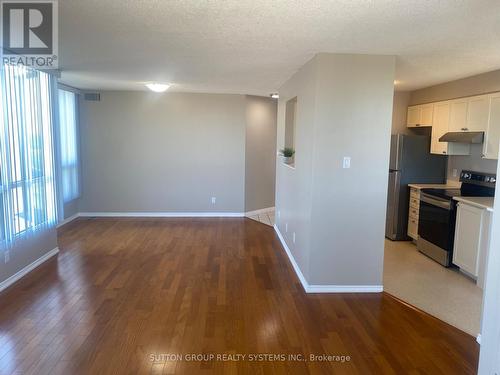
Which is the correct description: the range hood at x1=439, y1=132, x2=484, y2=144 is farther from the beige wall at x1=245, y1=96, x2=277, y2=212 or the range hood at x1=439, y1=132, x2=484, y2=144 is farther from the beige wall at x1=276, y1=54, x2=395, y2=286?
the beige wall at x1=245, y1=96, x2=277, y2=212

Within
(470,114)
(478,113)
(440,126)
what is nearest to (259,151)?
(440,126)

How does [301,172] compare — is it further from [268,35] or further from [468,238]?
[468,238]

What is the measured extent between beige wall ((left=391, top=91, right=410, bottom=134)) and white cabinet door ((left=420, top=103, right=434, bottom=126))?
421 mm

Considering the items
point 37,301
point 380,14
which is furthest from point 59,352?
point 380,14

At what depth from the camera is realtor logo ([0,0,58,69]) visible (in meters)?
2.41

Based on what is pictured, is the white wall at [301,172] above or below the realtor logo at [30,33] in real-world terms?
below

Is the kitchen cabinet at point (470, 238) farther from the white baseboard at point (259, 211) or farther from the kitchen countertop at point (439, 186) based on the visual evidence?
the white baseboard at point (259, 211)

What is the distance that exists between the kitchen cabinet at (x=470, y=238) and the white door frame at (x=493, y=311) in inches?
100

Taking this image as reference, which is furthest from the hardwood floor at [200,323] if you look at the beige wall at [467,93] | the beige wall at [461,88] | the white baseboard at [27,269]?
the beige wall at [461,88]

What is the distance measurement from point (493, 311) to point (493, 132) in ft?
11.2

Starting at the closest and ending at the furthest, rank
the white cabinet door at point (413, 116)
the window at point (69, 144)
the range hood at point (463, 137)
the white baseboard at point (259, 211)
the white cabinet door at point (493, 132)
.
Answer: the white cabinet door at point (493, 132), the range hood at point (463, 137), the white cabinet door at point (413, 116), the window at point (69, 144), the white baseboard at point (259, 211)

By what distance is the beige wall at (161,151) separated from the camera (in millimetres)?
6637

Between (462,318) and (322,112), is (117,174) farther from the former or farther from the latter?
(462,318)

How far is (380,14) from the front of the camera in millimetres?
2283
